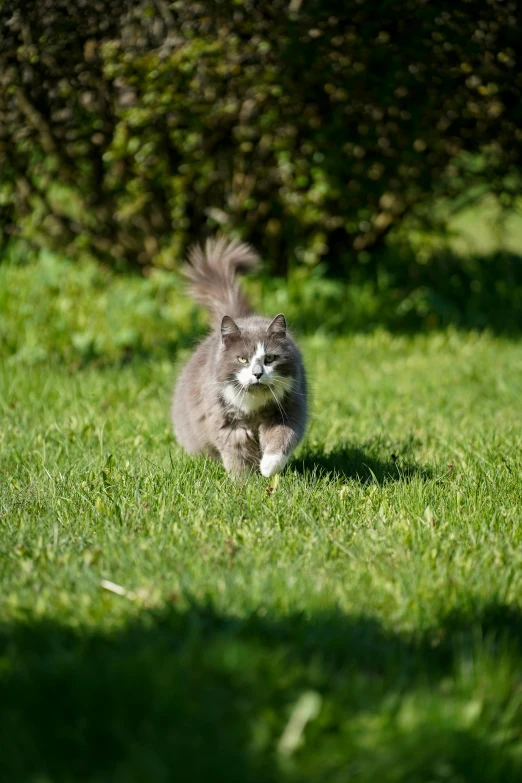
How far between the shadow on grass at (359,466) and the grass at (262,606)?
0.02 m

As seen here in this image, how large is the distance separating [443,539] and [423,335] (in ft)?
15.9

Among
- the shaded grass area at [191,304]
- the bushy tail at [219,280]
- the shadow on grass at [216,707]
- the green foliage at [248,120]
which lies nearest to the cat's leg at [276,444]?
the bushy tail at [219,280]

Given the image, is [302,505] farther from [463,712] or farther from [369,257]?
[369,257]

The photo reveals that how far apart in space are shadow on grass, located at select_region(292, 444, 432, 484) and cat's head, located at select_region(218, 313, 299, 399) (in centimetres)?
44

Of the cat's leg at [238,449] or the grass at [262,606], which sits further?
the cat's leg at [238,449]

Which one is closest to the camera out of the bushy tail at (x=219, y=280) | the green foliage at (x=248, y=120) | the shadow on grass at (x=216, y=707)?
the shadow on grass at (x=216, y=707)

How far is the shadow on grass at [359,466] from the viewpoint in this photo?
4043 mm

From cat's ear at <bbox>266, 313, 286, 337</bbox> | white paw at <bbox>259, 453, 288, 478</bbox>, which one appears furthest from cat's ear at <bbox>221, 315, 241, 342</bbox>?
white paw at <bbox>259, 453, 288, 478</bbox>

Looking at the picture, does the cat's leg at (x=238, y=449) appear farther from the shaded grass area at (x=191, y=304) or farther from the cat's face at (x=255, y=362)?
the shaded grass area at (x=191, y=304)

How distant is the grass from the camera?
1.91 m

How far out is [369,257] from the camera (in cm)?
877

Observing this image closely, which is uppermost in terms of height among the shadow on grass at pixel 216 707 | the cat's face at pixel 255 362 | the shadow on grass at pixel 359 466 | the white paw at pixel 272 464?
the shadow on grass at pixel 216 707

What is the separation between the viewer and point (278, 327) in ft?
13.4

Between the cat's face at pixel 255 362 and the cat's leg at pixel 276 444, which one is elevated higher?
the cat's face at pixel 255 362
